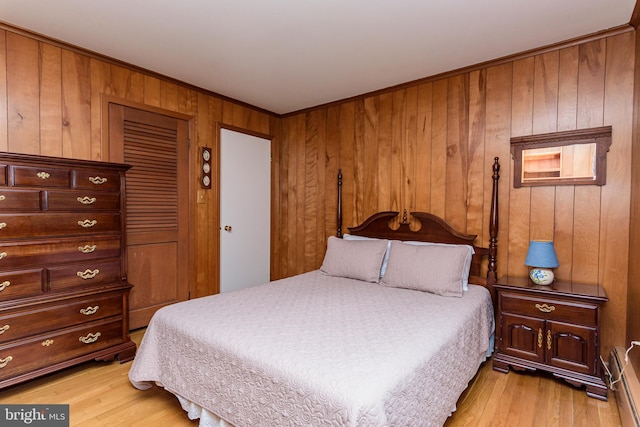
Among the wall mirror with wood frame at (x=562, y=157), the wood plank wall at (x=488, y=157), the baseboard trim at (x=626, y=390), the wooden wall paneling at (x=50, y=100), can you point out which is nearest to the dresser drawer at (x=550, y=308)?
the baseboard trim at (x=626, y=390)

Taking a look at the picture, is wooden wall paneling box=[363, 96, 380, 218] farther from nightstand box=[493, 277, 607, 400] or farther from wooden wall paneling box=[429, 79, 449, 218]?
nightstand box=[493, 277, 607, 400]

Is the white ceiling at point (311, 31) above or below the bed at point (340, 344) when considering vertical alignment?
above

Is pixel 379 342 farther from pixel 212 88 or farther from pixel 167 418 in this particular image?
pixel 212 88

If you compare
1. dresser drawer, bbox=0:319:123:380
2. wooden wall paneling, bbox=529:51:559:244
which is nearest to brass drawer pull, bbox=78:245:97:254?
dresser drawer, bbox=0:319:123:380

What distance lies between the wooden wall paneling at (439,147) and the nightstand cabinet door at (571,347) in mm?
1244

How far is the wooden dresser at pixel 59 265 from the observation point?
79.7 inches

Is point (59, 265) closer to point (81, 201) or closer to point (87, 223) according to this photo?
point (87, 223)

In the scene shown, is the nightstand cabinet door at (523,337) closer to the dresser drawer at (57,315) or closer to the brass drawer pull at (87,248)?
the dresser drawer at (57,315)

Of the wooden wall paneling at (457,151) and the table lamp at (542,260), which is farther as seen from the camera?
the wooden wall paneling at (457,151)

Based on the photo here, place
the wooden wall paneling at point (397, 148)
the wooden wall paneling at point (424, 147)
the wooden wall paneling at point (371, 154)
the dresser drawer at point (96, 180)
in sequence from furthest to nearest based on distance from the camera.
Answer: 1. the wooden wall paneling at point (371, 154)
2. the wooden wall paneling at point (397, 148)
3. the wooden wall paneling at point (424, 147)
4. the dresser drawer at point (96, 180)

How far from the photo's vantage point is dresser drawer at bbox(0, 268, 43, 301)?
2006mm

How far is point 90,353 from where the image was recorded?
2355 millimetres

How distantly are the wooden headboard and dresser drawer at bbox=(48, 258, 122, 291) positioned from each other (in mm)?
2160

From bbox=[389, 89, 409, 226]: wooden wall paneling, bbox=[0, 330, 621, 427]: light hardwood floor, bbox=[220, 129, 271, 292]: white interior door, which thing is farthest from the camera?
bbox=[220, 129, 271, 292]: white interior door
